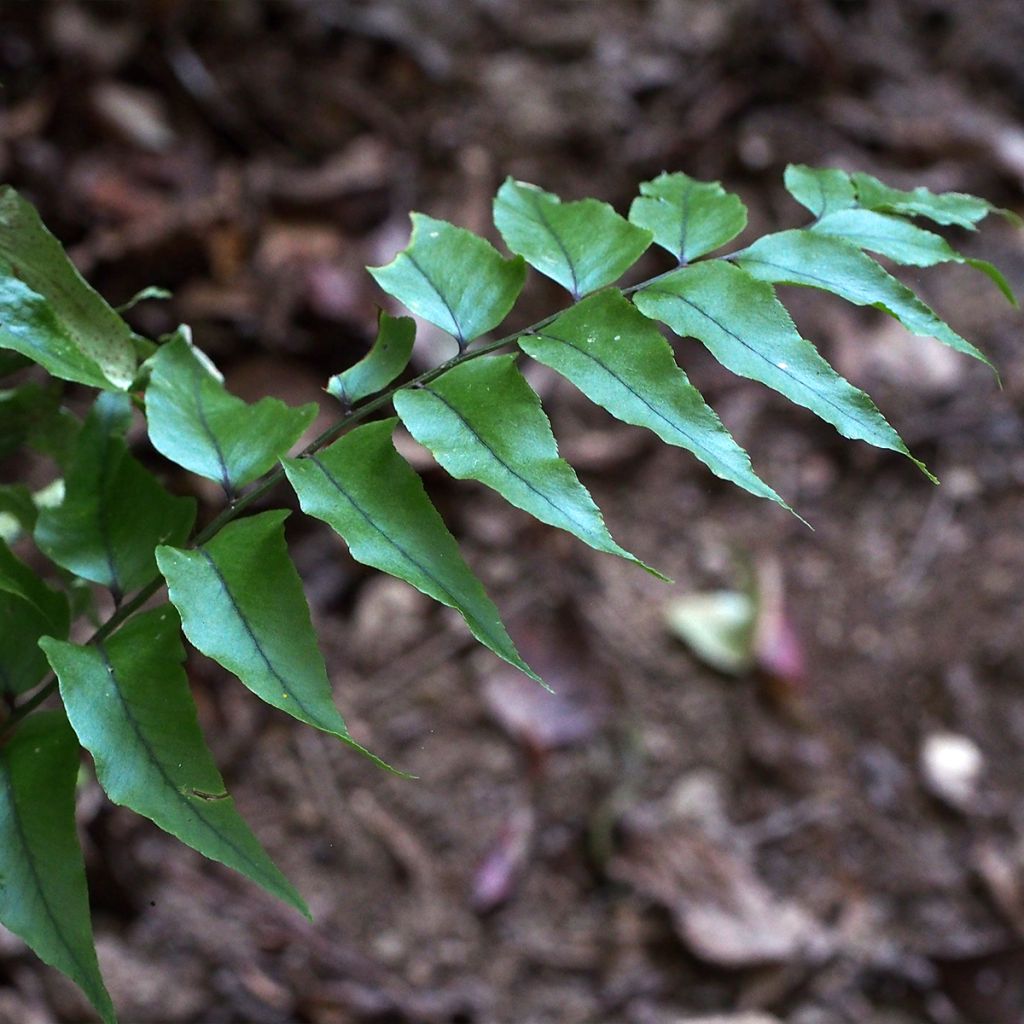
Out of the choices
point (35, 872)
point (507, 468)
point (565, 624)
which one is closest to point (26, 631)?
point (35, 872)

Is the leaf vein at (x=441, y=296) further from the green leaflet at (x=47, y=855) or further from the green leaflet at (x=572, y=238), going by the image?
the green leaflet at (x=47, y=855)

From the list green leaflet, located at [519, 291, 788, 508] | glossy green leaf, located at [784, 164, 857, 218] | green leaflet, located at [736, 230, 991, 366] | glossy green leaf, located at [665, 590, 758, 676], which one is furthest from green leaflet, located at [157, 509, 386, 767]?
glossy green leaf, located at [665, 590, 758, 676]

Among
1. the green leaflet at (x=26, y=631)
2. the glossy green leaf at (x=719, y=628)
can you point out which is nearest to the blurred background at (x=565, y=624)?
the glossy green leaf at (x=719, y=628)

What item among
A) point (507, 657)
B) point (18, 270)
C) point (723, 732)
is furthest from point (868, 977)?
point (18, 270)

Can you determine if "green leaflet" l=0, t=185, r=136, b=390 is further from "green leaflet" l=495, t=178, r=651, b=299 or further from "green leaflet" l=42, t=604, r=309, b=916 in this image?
"green leaflet" l=495, t=178, r=651, b=299

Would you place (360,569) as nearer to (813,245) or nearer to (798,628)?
(798,628)
